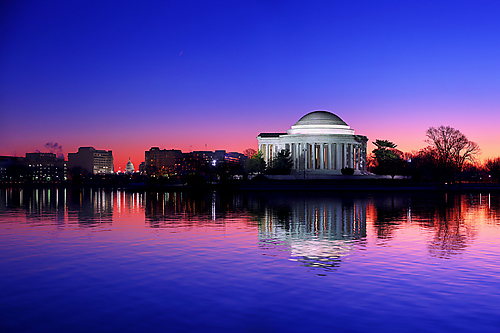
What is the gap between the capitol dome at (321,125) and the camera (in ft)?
485

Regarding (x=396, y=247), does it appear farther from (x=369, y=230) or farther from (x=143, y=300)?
(x=143, y=300)

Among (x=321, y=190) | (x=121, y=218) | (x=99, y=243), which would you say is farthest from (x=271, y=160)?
(x=99, y=243)

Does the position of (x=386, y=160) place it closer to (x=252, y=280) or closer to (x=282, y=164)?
(x=282, y=164)

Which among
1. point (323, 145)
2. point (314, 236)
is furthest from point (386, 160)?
point (314, 236)

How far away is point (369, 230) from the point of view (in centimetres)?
2888

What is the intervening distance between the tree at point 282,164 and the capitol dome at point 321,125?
1195 cm

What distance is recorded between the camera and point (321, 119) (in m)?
150

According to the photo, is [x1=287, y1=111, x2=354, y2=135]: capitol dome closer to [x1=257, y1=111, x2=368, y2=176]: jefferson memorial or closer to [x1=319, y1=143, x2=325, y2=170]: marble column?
[x1=257, y1=111, x2=368, y2=176]: jefferson memorial

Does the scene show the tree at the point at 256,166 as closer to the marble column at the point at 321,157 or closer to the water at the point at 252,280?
the marble column at the point at 321,157

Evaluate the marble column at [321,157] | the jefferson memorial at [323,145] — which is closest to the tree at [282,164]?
the jefferson memorial at [323,145]

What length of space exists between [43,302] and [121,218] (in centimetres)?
2562

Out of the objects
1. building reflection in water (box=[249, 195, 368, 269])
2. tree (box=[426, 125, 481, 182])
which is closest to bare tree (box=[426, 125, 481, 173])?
tree (box=[426, 125, 481, 182])

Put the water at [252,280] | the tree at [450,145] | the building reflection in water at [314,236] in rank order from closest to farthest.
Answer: the water at [252,280], the building reflection in water at [314,236], the tree at [450,145]

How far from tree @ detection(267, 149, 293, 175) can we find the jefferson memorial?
3590 millimetres
